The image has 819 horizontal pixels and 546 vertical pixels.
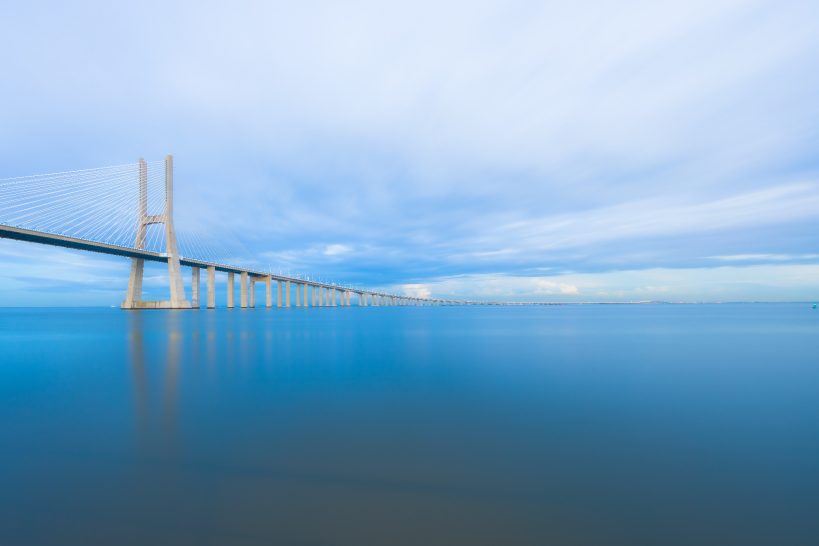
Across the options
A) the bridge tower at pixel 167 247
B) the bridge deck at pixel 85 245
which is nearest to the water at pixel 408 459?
the bridge deck at pixel 85 245

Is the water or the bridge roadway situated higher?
the bridge roadway

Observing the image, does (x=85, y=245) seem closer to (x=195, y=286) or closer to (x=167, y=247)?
(x=167, y=247)

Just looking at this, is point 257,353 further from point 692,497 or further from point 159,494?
point 692,497

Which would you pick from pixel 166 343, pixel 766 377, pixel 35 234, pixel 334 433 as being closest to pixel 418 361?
pixel 334 433

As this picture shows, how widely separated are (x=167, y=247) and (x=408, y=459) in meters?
60.9

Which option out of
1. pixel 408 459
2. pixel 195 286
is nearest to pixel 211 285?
pixel 195 286

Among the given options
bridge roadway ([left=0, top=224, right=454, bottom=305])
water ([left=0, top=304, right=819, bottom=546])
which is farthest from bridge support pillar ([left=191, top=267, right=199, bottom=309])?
water ([left=0, top=304, right=819, bottom=546])

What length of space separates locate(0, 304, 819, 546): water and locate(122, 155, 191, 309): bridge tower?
159 feet

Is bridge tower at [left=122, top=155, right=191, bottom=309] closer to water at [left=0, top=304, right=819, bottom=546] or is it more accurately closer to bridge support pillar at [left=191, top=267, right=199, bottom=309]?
bridge support pillar at [left=191, top=267, right=199, bottom=309]

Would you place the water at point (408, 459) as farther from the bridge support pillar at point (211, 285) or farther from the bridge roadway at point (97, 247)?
the bridge support pillar at point (211, 285)

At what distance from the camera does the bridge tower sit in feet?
189

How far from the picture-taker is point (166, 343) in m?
24.2

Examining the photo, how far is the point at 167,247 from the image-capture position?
57.2 m

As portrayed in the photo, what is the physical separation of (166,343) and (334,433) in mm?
20895
